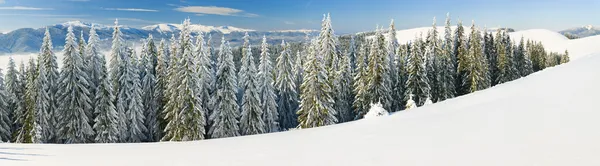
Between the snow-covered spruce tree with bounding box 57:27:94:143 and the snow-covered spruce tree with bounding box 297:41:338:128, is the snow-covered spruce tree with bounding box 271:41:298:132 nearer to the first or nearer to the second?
the snow-covered spruce tree with bounding box 297:41:338:128

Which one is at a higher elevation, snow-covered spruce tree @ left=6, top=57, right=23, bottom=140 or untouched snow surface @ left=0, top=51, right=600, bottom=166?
untouched snow surface @ left=0, top=51, right=600, bottom=166

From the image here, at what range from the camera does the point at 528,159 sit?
7.77 m

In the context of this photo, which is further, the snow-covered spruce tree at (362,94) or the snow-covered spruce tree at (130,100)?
the snow-covered spruce tree at (362,94)

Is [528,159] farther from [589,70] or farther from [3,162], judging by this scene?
[589,70]

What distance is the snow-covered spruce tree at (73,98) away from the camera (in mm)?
36156

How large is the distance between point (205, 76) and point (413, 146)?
31.4 metres

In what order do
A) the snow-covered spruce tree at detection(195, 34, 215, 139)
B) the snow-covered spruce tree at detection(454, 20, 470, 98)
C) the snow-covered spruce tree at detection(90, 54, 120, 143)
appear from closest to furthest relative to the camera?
the snow-covered spruce tree at detection(195, 34, 215, 139), the snow-covered spruce tree at detection(90, 54, 120, 143), the snow-covered spruce tree at detection(454, 20, 470, 98)

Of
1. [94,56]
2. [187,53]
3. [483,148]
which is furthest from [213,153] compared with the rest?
[94,56]

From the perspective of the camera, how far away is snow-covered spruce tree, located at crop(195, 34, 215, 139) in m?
36.7

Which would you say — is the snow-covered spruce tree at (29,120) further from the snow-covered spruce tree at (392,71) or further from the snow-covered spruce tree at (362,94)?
the snow-covered spruce tree at (392,71)

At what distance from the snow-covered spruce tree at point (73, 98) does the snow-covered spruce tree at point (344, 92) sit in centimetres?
2558

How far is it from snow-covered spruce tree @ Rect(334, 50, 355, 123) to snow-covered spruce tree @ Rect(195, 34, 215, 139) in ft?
47.8

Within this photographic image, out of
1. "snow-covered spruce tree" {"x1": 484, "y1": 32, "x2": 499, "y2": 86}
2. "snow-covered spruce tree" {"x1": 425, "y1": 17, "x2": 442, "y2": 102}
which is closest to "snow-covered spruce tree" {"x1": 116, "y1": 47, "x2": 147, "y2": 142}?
"snow-covered spruce tree" {"x1": 425, "y1": 17, "x2": 442, "y2": 102}

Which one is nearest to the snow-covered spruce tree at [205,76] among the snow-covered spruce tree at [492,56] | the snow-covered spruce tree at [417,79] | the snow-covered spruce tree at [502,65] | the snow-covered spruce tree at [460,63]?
the snow-covered spruce tree at [417,79]
